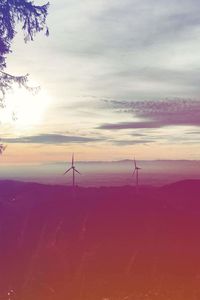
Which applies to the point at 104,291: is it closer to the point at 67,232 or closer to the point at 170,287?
the point at 170,287

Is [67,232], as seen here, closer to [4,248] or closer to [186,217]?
[4,248]

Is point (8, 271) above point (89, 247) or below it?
below

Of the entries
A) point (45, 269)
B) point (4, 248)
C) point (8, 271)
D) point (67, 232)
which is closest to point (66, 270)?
point (45, 269)

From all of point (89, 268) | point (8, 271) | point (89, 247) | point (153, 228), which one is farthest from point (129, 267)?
point (153, 228)

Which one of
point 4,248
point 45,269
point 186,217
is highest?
point 186,217

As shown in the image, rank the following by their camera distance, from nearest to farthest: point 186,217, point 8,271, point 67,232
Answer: point 8,271, point 67,232, point 186,217

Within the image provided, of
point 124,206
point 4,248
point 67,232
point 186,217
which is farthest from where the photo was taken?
point 124,206

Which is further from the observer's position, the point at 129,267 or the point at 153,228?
the point at 153,228
